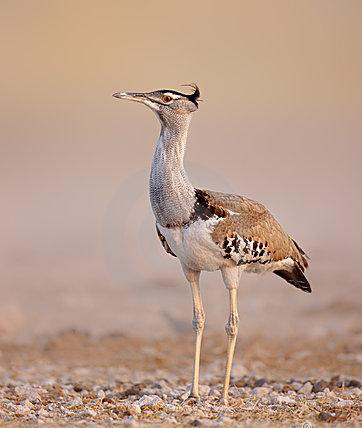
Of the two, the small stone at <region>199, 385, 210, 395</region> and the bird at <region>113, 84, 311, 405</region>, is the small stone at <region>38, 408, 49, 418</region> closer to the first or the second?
the bird at <region>113, 84, 311, 405</region>

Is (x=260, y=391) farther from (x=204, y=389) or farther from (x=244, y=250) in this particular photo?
(x=244, y=250)

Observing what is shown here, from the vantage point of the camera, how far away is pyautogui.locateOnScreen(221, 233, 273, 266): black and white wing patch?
728 cm

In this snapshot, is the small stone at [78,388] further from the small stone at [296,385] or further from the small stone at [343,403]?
the small stone at [343,403]

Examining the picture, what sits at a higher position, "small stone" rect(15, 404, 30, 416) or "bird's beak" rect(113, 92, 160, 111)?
"bird's beak" rect(113, 92, 160, 111)

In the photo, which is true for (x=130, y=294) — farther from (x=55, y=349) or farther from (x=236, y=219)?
(x=236, y=219)

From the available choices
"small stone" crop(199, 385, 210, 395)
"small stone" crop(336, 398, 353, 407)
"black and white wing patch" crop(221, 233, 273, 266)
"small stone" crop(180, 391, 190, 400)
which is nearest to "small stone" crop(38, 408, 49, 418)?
"small stone" crop(180, 391, 190, 400)

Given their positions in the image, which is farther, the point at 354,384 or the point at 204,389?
the point at 354,384

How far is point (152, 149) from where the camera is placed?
28.9 m

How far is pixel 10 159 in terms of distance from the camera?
28.3 m

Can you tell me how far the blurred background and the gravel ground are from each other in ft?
2.36

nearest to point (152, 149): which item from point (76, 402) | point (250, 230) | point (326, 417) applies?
point (250, 230)

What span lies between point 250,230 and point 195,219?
1.41ft

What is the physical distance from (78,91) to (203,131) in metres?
5.91

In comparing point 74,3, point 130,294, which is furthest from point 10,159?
point 74,3
